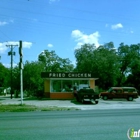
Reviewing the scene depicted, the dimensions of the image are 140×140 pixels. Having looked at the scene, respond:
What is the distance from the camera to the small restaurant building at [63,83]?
37.7m

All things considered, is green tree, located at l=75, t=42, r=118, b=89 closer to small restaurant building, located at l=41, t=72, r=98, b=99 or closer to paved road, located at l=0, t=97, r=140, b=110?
small restaurant building, located at l=41, t=72, r=98, b=99

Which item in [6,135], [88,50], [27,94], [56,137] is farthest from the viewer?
[88,50]

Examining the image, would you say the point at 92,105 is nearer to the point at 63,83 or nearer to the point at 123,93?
the point at 123,93

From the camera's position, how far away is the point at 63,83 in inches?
1506

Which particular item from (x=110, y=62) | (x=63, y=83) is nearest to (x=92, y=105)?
(x=63, y=83)

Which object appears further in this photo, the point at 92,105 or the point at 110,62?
the point at 110,62

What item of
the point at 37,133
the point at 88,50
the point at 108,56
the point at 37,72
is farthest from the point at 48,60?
the point at 37,133

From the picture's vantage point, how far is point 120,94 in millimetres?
36781

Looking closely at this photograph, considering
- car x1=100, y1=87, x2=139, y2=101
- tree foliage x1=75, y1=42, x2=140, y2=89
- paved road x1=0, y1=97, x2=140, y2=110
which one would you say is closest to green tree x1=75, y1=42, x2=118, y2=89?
tree foliage x1=75, y1=42, x2=140, y2=89

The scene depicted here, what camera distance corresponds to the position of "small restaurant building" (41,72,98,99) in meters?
37.7

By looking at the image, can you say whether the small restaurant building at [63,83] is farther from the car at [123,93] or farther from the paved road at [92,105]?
the paved road at [92,105]

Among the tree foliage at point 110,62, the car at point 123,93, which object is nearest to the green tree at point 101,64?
the tree foliage at point 110,62

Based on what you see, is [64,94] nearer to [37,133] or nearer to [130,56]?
[37,133]

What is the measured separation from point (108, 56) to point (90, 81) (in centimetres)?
2912
